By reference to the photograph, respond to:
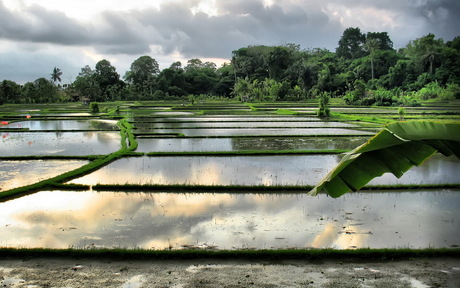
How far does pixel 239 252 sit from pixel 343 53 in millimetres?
77975

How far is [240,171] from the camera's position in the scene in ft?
34.6

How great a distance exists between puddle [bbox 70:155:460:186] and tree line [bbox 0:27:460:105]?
74.8ft

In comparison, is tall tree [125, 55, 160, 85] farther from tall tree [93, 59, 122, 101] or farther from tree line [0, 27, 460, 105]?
tall tree [93, 59, 122, 101]

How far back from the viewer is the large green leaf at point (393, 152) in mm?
2668

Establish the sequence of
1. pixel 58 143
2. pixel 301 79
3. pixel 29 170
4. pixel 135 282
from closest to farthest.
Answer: pixel 135 282 < pixel 29 170 < pixel 58 143 < pixel 301 79

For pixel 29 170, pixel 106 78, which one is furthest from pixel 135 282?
pixel 106 78

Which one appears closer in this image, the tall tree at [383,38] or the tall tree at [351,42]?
the tall tree at [383,38]

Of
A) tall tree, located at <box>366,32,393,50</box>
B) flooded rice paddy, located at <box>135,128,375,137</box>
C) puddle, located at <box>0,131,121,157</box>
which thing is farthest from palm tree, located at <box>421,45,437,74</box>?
tall tree, located at <box>366,32,393,50</box>

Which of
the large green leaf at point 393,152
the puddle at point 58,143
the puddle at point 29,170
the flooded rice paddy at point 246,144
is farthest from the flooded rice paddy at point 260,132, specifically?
the large green leaf at point 393,152

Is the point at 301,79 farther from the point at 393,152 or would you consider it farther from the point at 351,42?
the point at 393,152

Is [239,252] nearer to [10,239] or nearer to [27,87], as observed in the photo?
[10,239]

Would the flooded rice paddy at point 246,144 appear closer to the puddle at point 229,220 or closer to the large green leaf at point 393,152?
the puddle at point 229,220

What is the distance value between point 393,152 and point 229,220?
3.86m

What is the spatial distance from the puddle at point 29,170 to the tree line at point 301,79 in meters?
28.4
